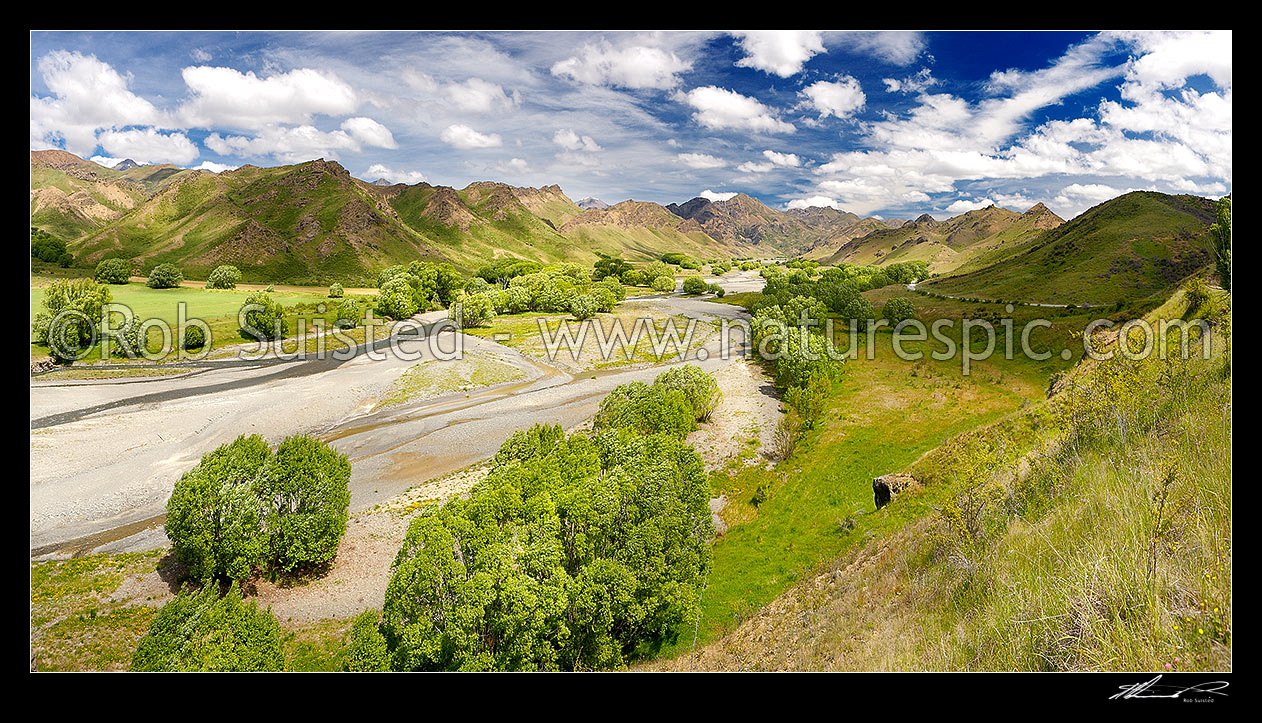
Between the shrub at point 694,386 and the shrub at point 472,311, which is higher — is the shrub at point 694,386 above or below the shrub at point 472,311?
below

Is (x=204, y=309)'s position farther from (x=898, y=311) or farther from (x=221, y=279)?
(x=898, y=311)

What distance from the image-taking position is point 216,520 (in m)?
18.9

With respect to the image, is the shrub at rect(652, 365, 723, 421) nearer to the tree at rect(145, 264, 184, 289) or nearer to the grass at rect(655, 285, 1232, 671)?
the grass at rect(655, 285, 1232, 671)

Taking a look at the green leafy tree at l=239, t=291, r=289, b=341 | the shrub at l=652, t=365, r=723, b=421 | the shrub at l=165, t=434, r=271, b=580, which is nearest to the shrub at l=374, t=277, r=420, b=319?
the green leafy tree at l=239, t=291, r=289, b=341

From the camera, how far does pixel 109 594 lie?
19.3 metres

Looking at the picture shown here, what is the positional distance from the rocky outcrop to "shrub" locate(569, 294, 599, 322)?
76650 millimetres

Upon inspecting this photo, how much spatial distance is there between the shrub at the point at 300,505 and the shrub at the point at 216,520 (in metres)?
0.67

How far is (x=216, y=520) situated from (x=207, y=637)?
10943mm

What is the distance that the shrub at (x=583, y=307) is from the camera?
95250mm
